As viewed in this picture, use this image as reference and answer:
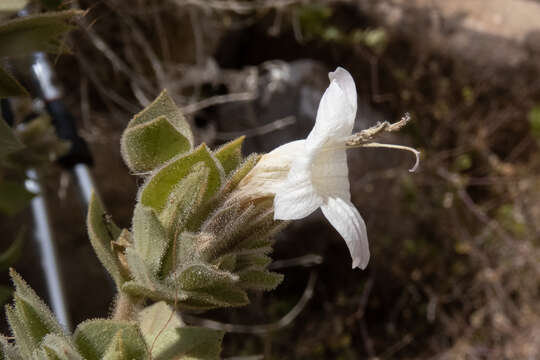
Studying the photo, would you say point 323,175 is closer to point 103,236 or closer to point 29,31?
point 103,236

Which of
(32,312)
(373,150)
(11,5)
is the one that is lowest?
(373,150)

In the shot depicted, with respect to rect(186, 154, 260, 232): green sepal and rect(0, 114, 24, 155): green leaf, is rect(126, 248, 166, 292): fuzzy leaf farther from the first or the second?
rect(0, 114, 24, 155): green leaf

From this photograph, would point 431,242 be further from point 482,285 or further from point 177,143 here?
point 177,143

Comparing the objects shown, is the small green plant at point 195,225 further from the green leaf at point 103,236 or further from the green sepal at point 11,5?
the green sepal at point 11,5

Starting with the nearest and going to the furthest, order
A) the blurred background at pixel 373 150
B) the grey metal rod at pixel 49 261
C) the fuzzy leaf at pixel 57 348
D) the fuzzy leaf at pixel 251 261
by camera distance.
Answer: the fuzzy leaf at pixel 57 348, the fuzzy leaf at pixel 251 261, the grey metal rod at pixel 49 261, the blurred background at pixel 373 150

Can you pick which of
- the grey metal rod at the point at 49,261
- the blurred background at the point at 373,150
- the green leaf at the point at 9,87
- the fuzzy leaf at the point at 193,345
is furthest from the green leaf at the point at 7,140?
the blurred background at the point at 373,150

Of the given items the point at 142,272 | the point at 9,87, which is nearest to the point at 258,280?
the point at 142,272

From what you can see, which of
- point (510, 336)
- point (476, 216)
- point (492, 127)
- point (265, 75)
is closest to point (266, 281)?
point (265, 75)
